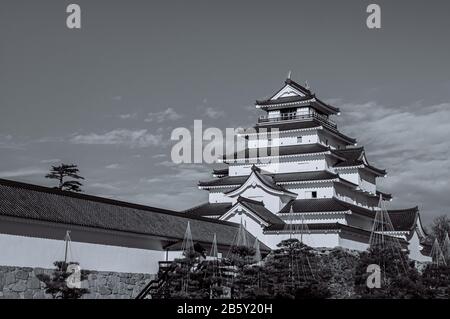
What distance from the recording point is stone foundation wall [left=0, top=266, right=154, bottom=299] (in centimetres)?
2125

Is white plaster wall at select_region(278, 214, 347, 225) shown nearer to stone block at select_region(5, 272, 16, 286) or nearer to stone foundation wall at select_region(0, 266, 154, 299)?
stone foundation wall at select_region(0, 266, 154, 299)

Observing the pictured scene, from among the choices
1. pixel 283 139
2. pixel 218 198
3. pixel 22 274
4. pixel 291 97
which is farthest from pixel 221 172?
pixel 22 274

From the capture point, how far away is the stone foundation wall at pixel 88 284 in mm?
21250

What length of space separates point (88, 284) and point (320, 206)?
16.1 meters

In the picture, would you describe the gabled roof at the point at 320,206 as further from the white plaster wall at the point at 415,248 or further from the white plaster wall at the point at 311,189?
the white plaster wall at the point at 415,248

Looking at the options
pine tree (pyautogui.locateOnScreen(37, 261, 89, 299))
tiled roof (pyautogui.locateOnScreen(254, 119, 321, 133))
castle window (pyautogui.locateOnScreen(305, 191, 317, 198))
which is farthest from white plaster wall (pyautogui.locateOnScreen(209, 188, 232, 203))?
pine tree (pyautogui.locateOnScreen(37, 261, 89, 299))

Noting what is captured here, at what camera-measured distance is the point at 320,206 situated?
35.0 metres

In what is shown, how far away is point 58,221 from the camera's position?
75.8 ft

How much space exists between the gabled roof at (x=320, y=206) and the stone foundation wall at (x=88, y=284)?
38.2 ft

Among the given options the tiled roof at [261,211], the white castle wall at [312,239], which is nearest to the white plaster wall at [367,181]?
the tiled roof at [261,211]

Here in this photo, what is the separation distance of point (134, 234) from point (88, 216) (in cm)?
229
